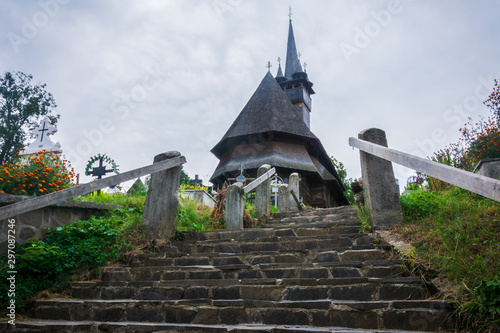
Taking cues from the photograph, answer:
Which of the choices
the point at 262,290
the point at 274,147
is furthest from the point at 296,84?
the point at 262,290

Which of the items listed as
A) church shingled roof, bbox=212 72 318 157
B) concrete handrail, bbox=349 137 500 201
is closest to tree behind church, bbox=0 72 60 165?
church shingled roof, bbox=212 72 318 157

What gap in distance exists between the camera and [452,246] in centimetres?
313

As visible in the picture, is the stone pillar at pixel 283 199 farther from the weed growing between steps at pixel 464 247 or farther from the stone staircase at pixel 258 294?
the weed growing between steps at pixel 464 247

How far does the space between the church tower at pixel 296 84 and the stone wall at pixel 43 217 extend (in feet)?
95.9

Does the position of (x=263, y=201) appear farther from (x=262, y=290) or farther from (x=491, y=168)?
(x=262, y=290)

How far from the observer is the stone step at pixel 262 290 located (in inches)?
119

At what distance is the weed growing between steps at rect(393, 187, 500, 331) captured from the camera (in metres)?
2.37

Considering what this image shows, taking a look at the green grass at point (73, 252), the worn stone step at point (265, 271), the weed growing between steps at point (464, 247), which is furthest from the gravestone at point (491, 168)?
the green grass at point (73, 252)

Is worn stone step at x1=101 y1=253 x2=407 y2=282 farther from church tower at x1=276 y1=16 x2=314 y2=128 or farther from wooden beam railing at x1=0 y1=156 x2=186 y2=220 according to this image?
church tower at x1=276 y1=16 x2=314 y2=128

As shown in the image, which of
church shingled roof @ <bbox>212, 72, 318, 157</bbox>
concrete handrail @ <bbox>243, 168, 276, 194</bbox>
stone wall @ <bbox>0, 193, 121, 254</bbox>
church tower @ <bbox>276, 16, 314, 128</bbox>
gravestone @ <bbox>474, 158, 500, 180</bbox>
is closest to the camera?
stone wall @ <bbox>0, 193, 121, 254</bbox>

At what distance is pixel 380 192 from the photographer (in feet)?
15.1

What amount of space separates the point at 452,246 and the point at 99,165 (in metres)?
8.84

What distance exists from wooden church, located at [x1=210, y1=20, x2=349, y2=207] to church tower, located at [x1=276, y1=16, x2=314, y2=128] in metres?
11.5

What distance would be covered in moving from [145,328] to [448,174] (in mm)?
2509
